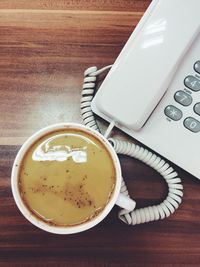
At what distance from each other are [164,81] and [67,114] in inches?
5.2

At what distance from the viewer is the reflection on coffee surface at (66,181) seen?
0.47 meters

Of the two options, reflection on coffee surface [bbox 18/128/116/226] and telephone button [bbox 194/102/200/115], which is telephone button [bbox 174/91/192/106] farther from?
reflection on coffee surface [bbox 18/128/116/226]

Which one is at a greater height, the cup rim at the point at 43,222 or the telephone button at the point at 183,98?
the telephone button at the point at 183,98

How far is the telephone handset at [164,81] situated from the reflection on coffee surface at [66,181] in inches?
2.5

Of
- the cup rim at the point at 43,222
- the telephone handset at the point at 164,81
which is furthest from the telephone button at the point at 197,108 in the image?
the cup rim at the point at 43,222

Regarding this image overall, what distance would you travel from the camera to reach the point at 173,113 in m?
0.51

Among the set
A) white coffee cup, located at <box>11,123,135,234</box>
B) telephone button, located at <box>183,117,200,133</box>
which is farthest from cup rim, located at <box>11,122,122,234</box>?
telephone button, located at <box>183,117,200,133</box>

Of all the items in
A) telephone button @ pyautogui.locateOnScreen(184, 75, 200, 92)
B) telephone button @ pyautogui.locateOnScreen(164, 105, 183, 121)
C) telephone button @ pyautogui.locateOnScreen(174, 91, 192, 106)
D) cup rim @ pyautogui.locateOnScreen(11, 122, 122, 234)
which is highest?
telephone button @ pyautogui.locateOnScreen(184, 75, 200, 92)

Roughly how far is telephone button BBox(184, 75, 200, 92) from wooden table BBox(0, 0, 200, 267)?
0.10 metres

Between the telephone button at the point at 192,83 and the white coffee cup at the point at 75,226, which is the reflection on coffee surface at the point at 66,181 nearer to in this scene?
the white coffee cup at the point at 75,226

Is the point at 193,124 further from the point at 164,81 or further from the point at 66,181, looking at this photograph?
the point at 66,181

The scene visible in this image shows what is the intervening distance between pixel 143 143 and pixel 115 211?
9 centimetres

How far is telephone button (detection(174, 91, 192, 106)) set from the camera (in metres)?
0.50

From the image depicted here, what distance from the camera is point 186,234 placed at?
526 millimetres
